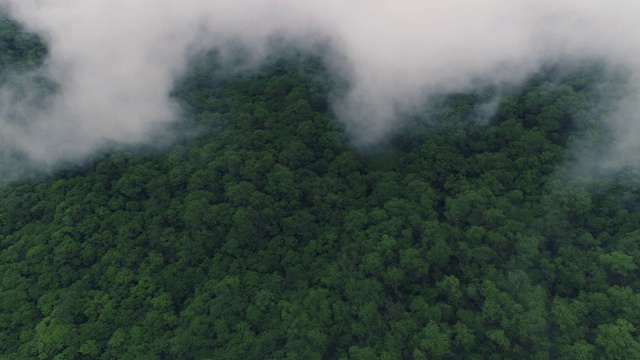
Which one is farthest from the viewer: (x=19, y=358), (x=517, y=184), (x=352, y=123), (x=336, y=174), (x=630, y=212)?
(x=352, y=123)

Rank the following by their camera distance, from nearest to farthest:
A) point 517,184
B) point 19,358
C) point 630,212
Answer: point 19,358 → point 630,212 → point 517,184

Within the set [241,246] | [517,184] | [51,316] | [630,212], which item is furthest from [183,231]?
[630,212]

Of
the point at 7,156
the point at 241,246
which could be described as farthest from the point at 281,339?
the point at 7,156

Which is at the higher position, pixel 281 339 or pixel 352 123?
pixel 352 123

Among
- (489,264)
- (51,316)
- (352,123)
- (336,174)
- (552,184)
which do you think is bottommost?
(489,264)

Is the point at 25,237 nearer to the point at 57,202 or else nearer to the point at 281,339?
the point at 57,202

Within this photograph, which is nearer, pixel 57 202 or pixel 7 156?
pixel 57 202
